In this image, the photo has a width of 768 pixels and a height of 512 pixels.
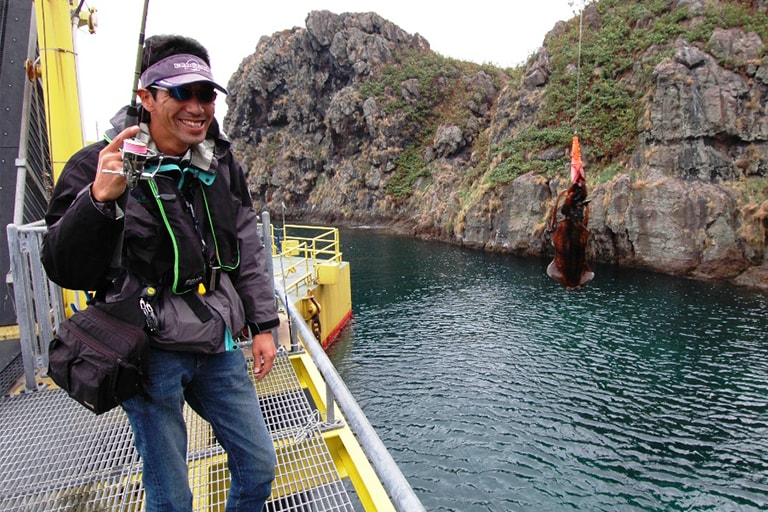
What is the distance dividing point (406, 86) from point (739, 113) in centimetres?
4123

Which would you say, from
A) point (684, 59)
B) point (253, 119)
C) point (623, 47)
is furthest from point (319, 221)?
point (684, 59)

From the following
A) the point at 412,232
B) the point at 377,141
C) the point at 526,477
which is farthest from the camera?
the point at 377,141

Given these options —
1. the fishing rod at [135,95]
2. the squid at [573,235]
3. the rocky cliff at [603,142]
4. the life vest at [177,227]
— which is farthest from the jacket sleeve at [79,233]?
the rocky cliff at [603,142]

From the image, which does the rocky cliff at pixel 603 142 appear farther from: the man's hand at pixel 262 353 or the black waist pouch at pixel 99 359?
the black waist pouch at pixel 99 359

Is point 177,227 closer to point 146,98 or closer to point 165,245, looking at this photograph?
point 165,245

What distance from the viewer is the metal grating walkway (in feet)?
10.6

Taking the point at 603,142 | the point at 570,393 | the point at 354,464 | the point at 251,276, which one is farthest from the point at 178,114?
the point at 603,142

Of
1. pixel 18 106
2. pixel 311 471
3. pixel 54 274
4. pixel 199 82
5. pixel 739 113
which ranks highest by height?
pixel 739 113

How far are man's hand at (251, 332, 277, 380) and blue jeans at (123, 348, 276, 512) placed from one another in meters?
0.08

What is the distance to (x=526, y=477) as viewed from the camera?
9.40 metres

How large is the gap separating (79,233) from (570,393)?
13.3 m

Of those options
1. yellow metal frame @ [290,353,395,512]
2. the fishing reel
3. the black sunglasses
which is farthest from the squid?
the fishing reel

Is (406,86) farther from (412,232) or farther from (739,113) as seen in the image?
(739,113)

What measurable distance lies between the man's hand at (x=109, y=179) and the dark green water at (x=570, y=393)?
8.62 m
